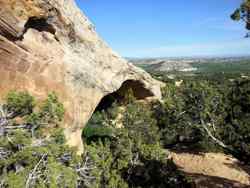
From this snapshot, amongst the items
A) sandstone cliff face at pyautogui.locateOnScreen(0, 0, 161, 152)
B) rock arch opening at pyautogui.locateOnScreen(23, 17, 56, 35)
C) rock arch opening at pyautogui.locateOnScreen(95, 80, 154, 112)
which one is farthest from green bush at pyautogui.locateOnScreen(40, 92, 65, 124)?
rock arch opening at pyautogui.locateOnScreen(95, 80, 154, 112)

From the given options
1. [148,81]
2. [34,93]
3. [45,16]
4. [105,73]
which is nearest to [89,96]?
[105,73]

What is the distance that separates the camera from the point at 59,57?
14.8 metres

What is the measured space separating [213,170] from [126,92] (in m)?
8.56

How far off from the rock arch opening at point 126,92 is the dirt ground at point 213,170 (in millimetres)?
5045

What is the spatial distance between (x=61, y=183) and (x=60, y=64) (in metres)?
7.80

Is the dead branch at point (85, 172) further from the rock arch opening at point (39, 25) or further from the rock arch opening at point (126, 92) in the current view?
the rock arch opening at point (126, 92)

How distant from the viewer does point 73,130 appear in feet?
53.3

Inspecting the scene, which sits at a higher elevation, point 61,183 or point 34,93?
point 34,93

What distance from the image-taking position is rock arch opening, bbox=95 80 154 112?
23281mm

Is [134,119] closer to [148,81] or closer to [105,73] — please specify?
[105,73]

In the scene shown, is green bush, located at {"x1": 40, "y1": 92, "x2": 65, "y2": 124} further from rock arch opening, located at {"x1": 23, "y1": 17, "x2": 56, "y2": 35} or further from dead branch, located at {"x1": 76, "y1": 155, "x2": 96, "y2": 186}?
rock arch opening, located at {"x1": 23, "y1": 17, "x2": 56, "y2": 35}

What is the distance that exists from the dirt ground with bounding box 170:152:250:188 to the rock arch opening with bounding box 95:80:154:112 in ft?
16.6

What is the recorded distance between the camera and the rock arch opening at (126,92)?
23.3 meters

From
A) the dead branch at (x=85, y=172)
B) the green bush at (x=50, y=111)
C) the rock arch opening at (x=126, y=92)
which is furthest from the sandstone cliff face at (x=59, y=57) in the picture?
the dead branch at (x=85, y=172)
